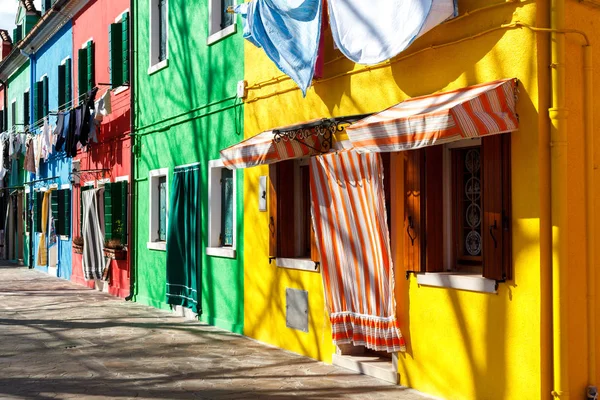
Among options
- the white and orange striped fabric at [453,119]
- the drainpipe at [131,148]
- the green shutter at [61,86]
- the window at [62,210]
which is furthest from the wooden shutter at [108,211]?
the white and orange striped fabric at [453,119]

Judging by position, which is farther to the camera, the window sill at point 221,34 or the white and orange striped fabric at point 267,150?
the window sill at point 221,34

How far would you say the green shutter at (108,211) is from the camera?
16.8m

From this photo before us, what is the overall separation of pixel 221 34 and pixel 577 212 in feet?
22.1

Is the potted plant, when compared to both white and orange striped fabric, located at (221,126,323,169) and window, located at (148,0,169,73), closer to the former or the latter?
window, located at (148,0,169,73)

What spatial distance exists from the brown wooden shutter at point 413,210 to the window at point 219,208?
484 centimetres

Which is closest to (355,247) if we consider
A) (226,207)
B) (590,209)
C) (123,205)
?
(590,209)

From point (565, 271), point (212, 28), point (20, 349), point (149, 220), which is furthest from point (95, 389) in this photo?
point (149, 220)

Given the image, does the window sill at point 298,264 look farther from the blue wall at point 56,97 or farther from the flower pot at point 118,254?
the blue wall at point 56,97

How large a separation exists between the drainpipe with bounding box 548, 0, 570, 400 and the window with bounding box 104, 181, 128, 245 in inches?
447

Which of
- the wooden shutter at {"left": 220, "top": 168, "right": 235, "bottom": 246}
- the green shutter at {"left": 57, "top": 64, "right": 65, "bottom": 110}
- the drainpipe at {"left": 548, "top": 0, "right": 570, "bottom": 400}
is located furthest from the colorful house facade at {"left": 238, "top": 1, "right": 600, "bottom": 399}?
the green shutter at {"left": 57, "top": 64, "right": 65, "bottom": 110}

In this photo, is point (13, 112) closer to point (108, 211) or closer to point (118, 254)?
point (108, 211)

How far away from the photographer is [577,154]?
666cm

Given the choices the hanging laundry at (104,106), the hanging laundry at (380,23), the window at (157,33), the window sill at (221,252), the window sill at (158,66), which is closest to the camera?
the hanging laundry at (380,23)

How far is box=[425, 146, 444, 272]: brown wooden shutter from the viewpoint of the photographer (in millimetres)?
7629
